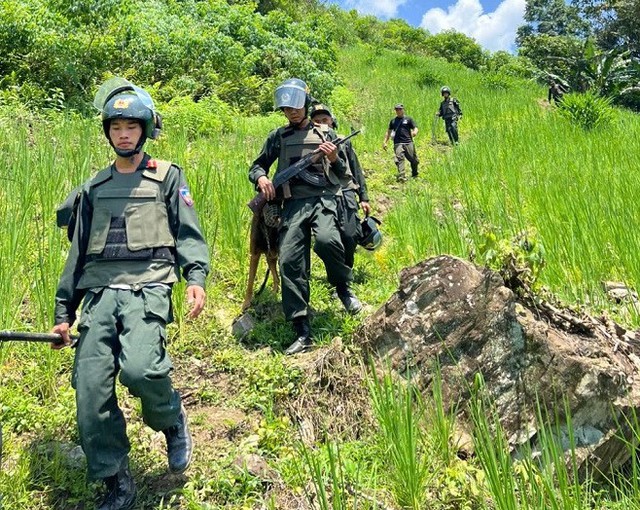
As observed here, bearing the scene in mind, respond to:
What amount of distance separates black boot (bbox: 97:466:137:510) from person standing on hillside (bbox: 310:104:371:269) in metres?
2.17

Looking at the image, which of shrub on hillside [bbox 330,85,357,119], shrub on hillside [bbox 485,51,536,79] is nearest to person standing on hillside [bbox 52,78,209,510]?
shrub on hillside [bbox 330,85,357,119]

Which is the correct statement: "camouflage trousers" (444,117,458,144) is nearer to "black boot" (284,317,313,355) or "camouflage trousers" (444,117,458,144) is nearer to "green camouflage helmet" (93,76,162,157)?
"black boot" (284,317,313,355)

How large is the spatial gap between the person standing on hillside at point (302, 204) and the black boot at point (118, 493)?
1352 millimetres

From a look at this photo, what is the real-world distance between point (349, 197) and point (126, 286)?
2326 millimetres

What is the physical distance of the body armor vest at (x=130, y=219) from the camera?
87.4 inches

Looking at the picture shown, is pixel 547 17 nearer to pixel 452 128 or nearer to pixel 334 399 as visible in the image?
pixel 452 128

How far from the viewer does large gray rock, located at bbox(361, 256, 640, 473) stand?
2.24m

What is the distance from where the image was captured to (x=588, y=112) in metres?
10.4

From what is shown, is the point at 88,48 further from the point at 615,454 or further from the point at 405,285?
the point at 615,454

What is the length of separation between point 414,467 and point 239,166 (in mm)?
4261

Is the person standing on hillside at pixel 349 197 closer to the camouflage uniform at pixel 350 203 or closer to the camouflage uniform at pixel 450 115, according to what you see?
the camouflage uniform at pixel 350 203

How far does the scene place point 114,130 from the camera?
2273 millimetres

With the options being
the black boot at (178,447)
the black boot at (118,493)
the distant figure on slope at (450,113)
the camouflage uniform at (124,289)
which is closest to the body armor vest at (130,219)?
the camouflage uniform at (124,289)

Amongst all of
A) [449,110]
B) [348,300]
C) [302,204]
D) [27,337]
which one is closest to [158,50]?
[449,110]
